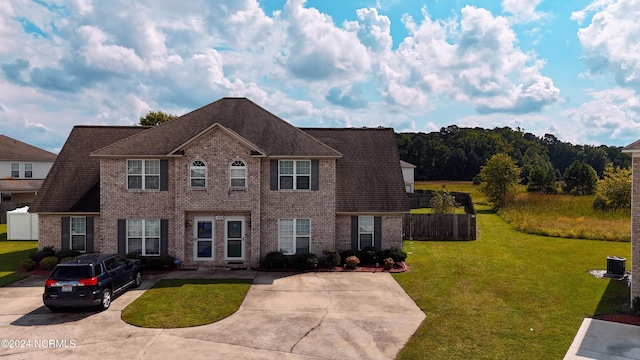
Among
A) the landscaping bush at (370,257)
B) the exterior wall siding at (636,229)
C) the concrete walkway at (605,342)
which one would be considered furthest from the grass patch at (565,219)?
the concrete walkway at (605,342)

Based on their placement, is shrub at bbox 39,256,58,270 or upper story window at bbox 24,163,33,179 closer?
shrub at bbox 39,256,58,270

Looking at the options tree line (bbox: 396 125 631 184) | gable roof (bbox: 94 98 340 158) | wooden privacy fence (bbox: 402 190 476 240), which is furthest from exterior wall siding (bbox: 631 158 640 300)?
tree line (bbox: 396 125 631 184)

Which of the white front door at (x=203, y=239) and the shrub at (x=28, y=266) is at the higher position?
the white front door at (x=203, y=239)

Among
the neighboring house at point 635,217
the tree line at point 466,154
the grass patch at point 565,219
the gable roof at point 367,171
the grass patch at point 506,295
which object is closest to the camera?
the grass patch at point 506,295

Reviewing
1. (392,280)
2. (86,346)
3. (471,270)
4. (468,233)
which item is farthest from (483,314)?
(468,233)

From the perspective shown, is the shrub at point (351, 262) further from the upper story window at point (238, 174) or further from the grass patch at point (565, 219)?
the grass patch at point (565, 219)

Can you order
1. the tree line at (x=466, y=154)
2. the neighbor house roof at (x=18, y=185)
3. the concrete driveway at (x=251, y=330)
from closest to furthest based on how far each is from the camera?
the concrete driveway at (x=251, y=330) → the neighbor house roof at (x=18, y=185) → the tree line at (x=466, y=154)

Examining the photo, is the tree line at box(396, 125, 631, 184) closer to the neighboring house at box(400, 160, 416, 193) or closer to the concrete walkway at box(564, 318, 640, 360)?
the neighboring house at box(400, 160, 416, 193)
